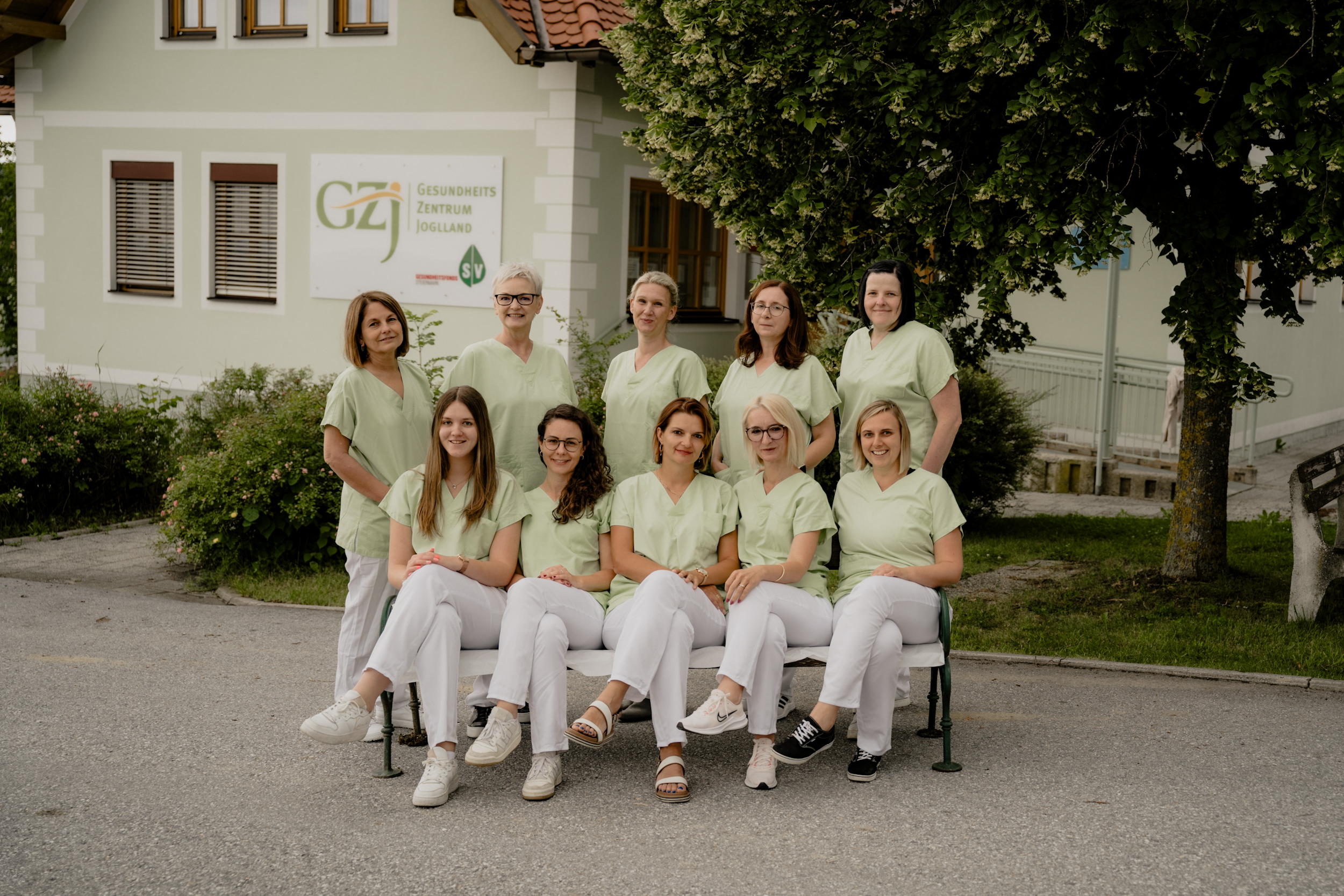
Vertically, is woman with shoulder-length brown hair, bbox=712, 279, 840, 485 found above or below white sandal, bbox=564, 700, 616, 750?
above

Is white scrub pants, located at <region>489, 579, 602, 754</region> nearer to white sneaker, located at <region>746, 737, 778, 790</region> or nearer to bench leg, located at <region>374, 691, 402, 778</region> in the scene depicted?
bench leg, located at <region>374, 691, 402, 778</region>

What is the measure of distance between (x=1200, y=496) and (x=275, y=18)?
1137cm

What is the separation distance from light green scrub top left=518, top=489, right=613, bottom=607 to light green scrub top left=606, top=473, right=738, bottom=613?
60mm

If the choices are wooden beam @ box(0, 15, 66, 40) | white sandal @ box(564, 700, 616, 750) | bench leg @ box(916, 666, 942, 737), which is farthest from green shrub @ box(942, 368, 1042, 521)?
wooden beam @ box(0, 15, 66, 40)

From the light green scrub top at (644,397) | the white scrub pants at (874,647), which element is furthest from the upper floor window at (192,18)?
the white scrub pants at (874,647)

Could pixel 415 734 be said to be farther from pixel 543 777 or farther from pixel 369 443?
pixel 369 443

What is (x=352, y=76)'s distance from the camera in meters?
14.1

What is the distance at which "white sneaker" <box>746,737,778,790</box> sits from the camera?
4.80 metres

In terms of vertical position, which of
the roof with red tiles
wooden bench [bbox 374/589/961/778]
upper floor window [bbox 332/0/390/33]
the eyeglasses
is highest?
upper floor window [bbox 332/0/390/33]

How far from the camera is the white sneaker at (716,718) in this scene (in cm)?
472

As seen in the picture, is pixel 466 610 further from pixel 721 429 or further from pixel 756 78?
pixel 756 78

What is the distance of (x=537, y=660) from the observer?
4824 millimetres

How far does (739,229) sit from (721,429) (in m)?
2.33

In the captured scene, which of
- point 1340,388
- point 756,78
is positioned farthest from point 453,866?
point 1340,388
